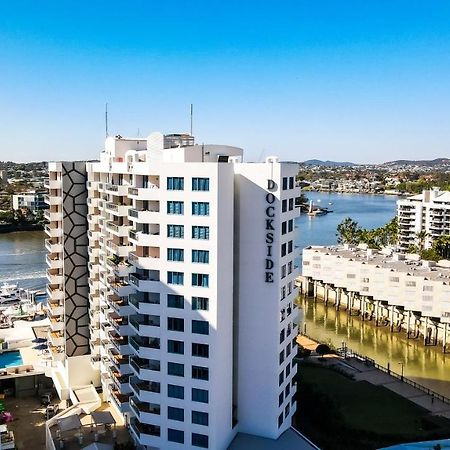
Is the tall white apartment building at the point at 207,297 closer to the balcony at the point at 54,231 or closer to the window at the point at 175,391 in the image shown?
the window at the point at 175,391

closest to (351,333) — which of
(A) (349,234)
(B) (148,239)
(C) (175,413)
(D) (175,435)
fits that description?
(A) (349,234)

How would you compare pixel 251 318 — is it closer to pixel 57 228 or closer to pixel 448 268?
pixel 57 228

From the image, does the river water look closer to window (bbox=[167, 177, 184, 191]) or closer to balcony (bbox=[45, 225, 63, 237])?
window (bbox=[167, 177, 184, 191])

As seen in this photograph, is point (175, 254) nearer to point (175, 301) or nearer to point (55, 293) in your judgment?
point (175, 301)

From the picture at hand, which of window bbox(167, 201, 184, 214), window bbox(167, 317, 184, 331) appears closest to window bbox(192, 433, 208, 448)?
window bbox(167, 317, 184, 331)

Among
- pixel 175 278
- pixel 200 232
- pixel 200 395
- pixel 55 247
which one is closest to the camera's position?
pixel 200 232

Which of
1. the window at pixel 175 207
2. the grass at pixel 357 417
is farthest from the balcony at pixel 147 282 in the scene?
the grass at pixel 357 417
